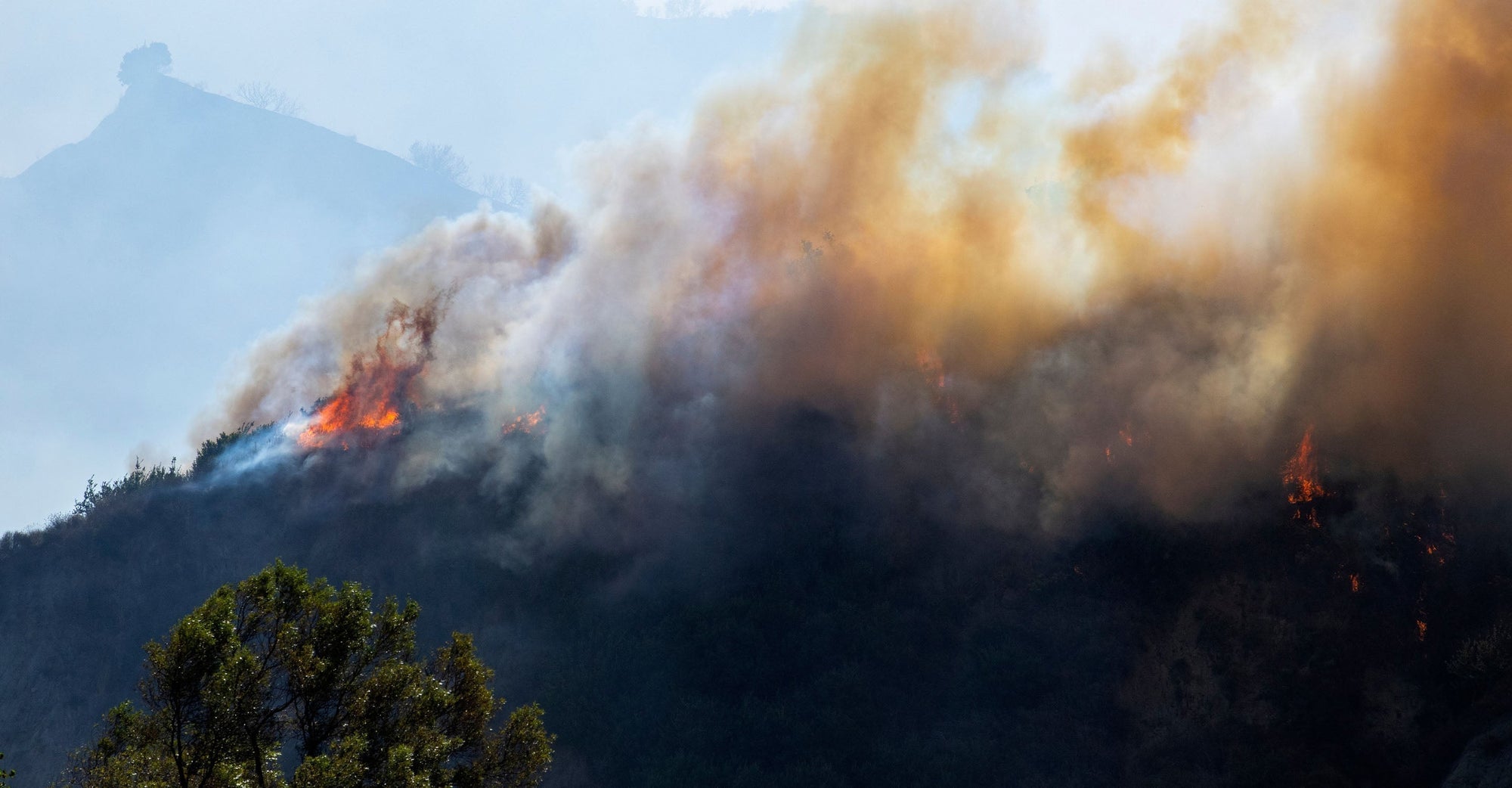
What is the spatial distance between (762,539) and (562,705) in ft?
92.6

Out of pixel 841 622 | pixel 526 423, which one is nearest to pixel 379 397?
pixel 526 423

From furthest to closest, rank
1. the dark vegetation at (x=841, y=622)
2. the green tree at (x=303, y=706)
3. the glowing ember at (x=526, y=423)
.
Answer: the glowing ember at (x=526, y=423) → the dark vegetation at (x=841, y=622) → the green tree at (x=303, y=706)

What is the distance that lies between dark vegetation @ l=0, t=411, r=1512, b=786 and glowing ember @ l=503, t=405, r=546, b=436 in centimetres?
858

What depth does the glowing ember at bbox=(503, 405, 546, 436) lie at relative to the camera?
118m

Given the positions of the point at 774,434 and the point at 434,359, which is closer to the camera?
the point at 774,434

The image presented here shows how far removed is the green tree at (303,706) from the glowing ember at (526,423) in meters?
78.8

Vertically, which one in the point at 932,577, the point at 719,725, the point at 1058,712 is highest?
the point at 932,577

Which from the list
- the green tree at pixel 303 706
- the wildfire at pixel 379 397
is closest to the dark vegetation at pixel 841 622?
the wildfire at pixel 379 397

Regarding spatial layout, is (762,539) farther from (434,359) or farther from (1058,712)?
(434,359)

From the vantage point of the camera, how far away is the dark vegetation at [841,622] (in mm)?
78312

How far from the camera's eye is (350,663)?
115 ft

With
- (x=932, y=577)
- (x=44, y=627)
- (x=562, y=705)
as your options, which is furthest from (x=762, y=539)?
(x=44, y=627)

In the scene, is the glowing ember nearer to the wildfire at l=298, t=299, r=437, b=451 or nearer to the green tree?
the wildfire at l=298, t=299, r=437, b=451

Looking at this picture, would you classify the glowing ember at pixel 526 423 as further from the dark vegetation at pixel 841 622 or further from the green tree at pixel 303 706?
the green tree at pixel 303 706
